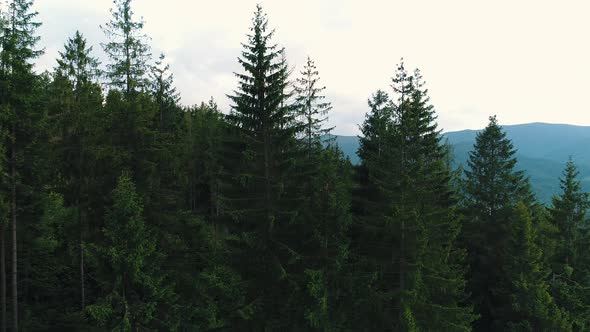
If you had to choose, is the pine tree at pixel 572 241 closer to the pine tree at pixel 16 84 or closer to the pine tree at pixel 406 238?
the pine tree at pixel 406 238

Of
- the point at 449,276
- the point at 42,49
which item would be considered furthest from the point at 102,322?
the point at 449,276

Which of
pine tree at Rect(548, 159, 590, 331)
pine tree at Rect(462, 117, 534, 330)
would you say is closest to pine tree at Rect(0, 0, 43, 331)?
pine tree at Rect(462, 117, 534, 330)

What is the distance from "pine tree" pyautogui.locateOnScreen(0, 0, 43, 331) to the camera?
17625mm

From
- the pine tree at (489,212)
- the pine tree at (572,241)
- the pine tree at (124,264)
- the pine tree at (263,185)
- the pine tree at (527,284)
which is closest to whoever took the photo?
the pine tree at (124,264)

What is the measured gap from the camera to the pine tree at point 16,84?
17.6 metres

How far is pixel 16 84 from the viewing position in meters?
18.0

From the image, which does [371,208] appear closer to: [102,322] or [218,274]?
[218,274]

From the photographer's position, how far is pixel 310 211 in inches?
732

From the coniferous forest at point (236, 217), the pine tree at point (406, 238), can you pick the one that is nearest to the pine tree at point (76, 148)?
the coniferous forest at point (236, 217)

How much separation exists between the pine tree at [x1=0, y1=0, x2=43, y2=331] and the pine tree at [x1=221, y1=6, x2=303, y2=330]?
9.42 metres

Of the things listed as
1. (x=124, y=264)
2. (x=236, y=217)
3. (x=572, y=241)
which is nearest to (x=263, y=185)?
(x=236, y=217)

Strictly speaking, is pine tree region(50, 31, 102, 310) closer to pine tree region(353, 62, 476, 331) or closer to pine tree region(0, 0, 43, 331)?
pine tree region(0, 0, 43, 331)

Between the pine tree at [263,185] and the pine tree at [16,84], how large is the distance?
30.9 feet

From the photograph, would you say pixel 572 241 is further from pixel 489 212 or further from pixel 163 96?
pixel 163 96
